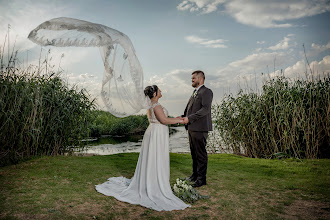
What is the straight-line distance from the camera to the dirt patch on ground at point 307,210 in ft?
10.9

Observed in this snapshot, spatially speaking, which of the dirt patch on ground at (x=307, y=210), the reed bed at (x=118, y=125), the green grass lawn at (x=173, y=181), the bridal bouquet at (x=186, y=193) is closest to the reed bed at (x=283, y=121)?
the green grass lawn at (x=173, y=181)

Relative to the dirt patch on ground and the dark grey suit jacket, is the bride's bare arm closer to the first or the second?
the dark grey suit jacket

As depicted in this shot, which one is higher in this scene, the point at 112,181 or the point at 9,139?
the point at 9,139

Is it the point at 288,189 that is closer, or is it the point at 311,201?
the point at 311,201

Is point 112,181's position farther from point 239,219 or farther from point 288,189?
point 288,189

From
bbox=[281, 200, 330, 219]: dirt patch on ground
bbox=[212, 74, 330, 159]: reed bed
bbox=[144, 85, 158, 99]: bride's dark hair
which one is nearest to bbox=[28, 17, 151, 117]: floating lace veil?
bbox=[144, 85, 158, 99]: bride's dark hair

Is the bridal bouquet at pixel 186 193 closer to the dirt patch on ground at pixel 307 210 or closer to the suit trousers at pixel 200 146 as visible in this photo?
the suit trousers at pixel 200 146

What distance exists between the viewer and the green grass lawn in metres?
3.18

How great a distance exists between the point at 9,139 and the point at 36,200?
2.44m

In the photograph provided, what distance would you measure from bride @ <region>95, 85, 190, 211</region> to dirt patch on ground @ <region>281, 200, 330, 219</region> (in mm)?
1495

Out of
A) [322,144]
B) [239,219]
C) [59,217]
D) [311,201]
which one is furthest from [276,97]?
[59,217]

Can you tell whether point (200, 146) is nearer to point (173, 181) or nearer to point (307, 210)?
point (173, 181)

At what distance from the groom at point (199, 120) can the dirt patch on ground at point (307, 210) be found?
1.38 metres

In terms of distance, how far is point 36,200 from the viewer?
11.2 feet
